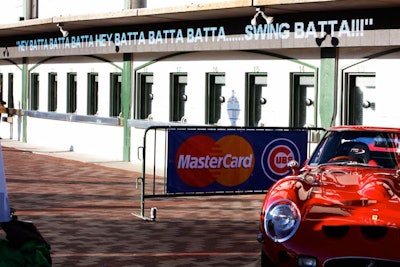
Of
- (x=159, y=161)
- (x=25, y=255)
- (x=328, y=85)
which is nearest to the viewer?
(x=25, y=255)

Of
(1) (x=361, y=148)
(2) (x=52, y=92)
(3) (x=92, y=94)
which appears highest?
(2) (x=52, y=92)

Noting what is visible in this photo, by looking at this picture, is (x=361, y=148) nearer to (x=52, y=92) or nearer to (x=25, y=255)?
(x=25, y=255)

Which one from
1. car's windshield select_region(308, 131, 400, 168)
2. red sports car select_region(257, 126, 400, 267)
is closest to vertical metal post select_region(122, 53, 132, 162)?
car's windshield select_region(308, 131, 400, 168)

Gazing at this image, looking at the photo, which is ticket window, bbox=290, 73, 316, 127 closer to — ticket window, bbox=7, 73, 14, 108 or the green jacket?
the green jacket

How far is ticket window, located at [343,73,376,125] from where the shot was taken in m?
17.5

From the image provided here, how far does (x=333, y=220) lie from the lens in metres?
7.27

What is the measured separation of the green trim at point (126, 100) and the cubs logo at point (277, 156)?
32.6 ft

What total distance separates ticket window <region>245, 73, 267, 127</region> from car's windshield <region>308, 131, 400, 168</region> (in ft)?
35.6

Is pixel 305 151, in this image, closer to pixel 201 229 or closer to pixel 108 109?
pixel 201 229

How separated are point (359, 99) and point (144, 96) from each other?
7.79 meters

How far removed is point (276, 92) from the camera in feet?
64.2

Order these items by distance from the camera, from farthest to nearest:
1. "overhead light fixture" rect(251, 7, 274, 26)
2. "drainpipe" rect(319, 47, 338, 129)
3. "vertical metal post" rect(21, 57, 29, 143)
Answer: "vertical metal post" rect(21, 57, 29, 143)
"overhead light fixture" rect(251, 7, 274, 26)
"drainpipe" rect(319, 47, 338, 129)

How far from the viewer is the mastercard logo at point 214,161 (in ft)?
42.8

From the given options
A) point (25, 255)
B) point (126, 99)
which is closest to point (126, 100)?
point (126, 99)
